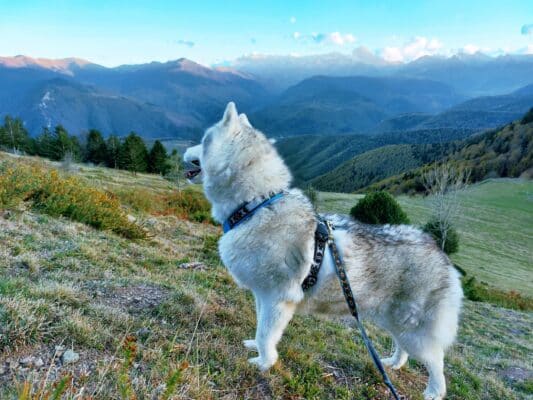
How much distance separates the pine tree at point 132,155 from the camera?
56.8 m

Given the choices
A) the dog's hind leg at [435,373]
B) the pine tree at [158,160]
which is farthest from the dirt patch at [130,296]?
the pine tree at [158,160]

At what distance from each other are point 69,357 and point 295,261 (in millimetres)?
2244

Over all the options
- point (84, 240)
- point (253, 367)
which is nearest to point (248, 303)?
point (253, 367)

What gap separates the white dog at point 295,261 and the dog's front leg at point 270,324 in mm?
11

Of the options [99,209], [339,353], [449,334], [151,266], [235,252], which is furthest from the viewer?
[99,209]

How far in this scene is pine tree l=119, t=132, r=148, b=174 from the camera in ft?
186

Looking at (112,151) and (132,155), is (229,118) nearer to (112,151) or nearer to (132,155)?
(132,155)

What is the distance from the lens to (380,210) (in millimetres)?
26453

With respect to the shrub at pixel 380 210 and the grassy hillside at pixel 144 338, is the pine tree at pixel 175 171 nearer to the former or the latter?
the shrub at pixel 380 210

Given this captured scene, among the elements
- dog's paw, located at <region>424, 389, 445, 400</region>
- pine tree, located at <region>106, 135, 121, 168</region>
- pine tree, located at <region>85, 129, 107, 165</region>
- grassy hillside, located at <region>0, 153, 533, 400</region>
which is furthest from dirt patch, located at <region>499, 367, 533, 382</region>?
pine tree, located at <region>85, 129, 107, 165</region>

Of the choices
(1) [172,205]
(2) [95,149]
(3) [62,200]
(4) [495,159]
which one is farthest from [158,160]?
(4) [495,159]

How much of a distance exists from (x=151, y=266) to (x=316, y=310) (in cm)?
463

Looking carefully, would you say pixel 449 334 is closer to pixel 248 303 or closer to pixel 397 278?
pixel 397 278

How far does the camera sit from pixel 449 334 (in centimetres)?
399
